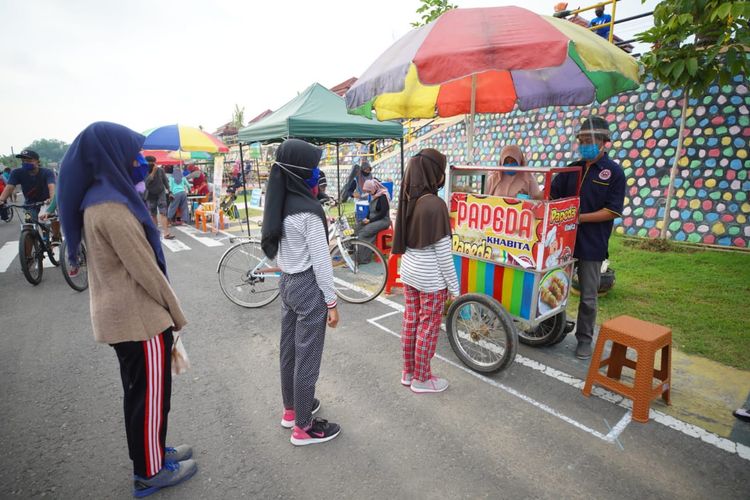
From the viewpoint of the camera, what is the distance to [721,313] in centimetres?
468

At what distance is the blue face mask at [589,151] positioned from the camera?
11.7ft

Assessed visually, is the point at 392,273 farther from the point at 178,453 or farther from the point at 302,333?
the point at 178,453

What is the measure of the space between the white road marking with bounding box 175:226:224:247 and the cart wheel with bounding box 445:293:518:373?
23.3ft

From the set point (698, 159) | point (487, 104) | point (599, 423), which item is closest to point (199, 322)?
point (599, 423)

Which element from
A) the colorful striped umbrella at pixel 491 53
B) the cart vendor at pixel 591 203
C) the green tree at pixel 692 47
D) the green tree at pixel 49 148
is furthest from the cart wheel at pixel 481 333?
the green tree at pixel 49 148

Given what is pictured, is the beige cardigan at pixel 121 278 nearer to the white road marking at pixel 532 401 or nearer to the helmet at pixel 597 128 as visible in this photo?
the white road marking at pixel 532 401

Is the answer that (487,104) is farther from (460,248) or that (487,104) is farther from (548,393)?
(548,393)

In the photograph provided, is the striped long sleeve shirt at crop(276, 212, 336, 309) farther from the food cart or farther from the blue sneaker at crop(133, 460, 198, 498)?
the food cart

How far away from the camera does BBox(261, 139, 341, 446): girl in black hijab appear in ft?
7.89

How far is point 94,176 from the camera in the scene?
77.8 inches

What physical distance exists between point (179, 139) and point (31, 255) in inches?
217

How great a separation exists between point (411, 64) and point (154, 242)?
8.30 ft

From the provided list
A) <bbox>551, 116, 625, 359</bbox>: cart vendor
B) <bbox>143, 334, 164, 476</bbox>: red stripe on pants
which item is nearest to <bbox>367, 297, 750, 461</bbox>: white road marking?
<bbox>551, 116, 625, 359</bbox>: cart vendor

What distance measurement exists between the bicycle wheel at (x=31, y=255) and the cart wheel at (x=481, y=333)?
663cm
